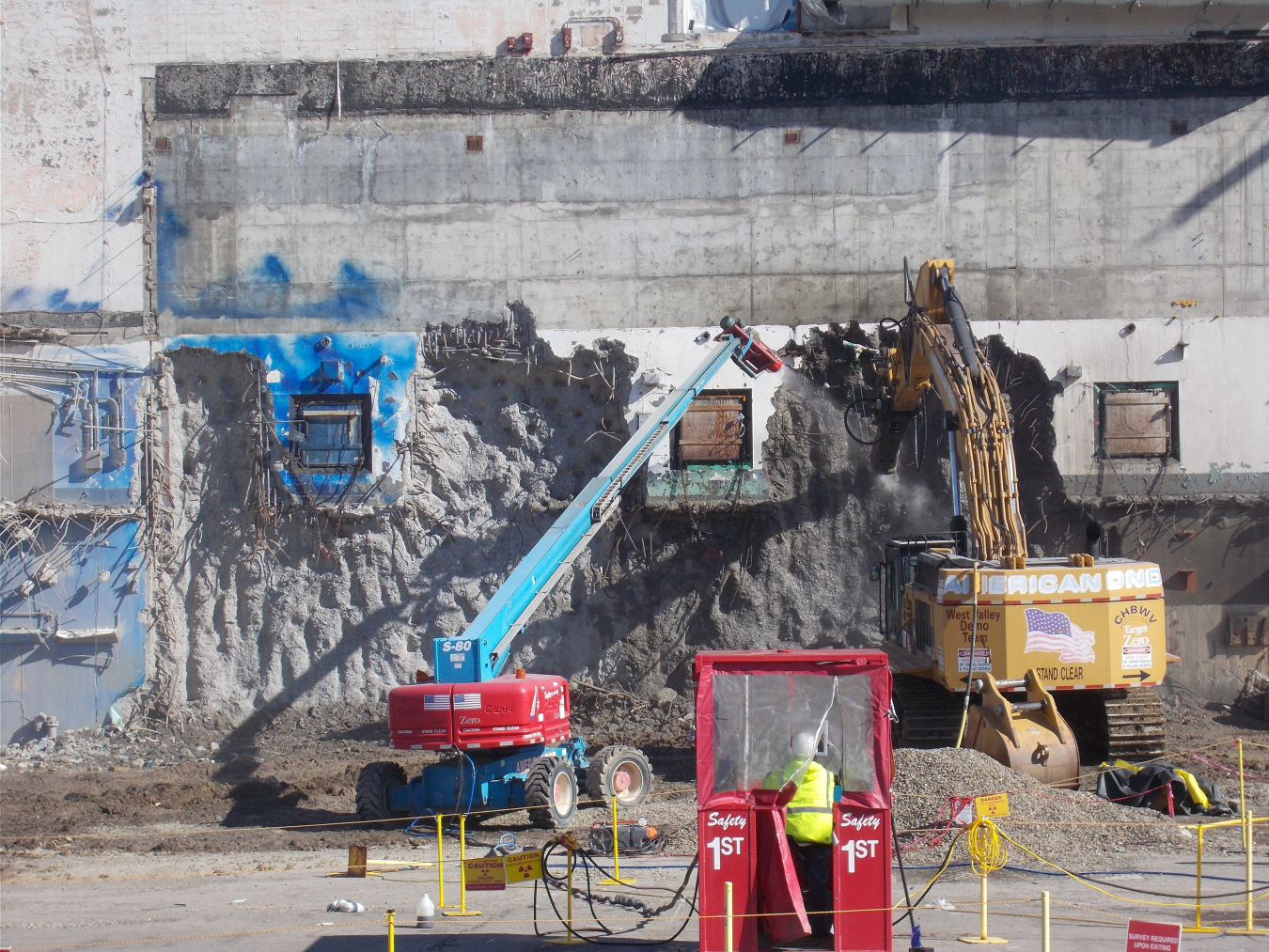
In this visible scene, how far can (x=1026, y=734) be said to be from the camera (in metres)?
11.6

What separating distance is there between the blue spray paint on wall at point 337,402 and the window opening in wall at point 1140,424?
11.5 metres

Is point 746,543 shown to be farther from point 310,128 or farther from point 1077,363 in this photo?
point 310,128

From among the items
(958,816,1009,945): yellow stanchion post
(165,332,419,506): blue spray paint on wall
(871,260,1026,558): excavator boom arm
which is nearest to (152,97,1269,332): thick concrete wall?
(165,332,419,506): blue spray paint on wall

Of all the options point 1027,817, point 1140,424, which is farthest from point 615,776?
point 1140,424

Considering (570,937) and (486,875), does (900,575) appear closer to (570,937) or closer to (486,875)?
(570,937)

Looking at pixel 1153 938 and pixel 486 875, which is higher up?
pixel 1153 938

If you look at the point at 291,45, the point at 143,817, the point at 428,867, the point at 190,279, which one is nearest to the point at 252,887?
the point at 428,867

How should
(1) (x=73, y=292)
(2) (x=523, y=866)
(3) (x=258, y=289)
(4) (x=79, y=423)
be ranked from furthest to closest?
(3) (x=258, y=289), (1) (x=73, y=292), (4) (x=79, y=423), (2) (x=523, y=866)

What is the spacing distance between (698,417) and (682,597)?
3003 millimetres

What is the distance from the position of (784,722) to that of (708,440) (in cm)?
1213

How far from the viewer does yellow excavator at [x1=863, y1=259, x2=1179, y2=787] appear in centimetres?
1200

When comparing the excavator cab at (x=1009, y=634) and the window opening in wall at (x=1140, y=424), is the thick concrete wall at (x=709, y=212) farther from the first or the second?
the excavator cab at (x=1009, y=634)

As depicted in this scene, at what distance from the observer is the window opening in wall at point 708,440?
744 inches

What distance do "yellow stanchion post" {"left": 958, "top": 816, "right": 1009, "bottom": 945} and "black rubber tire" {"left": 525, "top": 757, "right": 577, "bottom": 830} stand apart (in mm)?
4683
